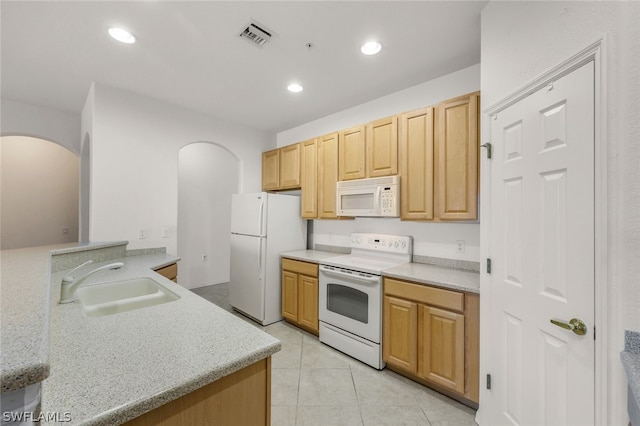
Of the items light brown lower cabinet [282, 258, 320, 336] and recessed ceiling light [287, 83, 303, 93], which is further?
light brown lower cabinet [282, 258, 320, 336]

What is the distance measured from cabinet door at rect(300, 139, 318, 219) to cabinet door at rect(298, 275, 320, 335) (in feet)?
2.76

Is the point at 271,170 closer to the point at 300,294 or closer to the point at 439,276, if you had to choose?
the point at 300,294

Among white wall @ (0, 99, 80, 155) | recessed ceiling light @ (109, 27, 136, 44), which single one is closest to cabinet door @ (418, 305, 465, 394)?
recessed ceiling light @ (109, 27, 136, 44)

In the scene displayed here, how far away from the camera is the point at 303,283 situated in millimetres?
3102

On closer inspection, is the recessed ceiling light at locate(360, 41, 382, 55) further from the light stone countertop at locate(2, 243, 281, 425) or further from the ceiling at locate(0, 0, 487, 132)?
the light stone countertop at locate(2, 243, 281, 425)

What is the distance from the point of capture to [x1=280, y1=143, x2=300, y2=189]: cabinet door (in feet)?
11.8

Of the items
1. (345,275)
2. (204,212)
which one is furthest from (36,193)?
(345,275)

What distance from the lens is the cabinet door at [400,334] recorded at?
2129mm

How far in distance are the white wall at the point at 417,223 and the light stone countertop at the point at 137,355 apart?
2034 millimetres

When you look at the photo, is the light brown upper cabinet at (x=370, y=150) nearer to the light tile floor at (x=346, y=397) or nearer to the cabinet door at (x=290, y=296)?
the cabinet door at (x=290, y=296)

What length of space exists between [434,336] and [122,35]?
3.29 m

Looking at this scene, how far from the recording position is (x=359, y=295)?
2.49m

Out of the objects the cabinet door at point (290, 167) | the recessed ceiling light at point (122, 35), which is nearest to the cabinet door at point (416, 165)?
the cabinet door at point (290, 167)

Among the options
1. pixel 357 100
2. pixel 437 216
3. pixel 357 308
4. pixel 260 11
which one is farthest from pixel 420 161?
pixel 260 11
